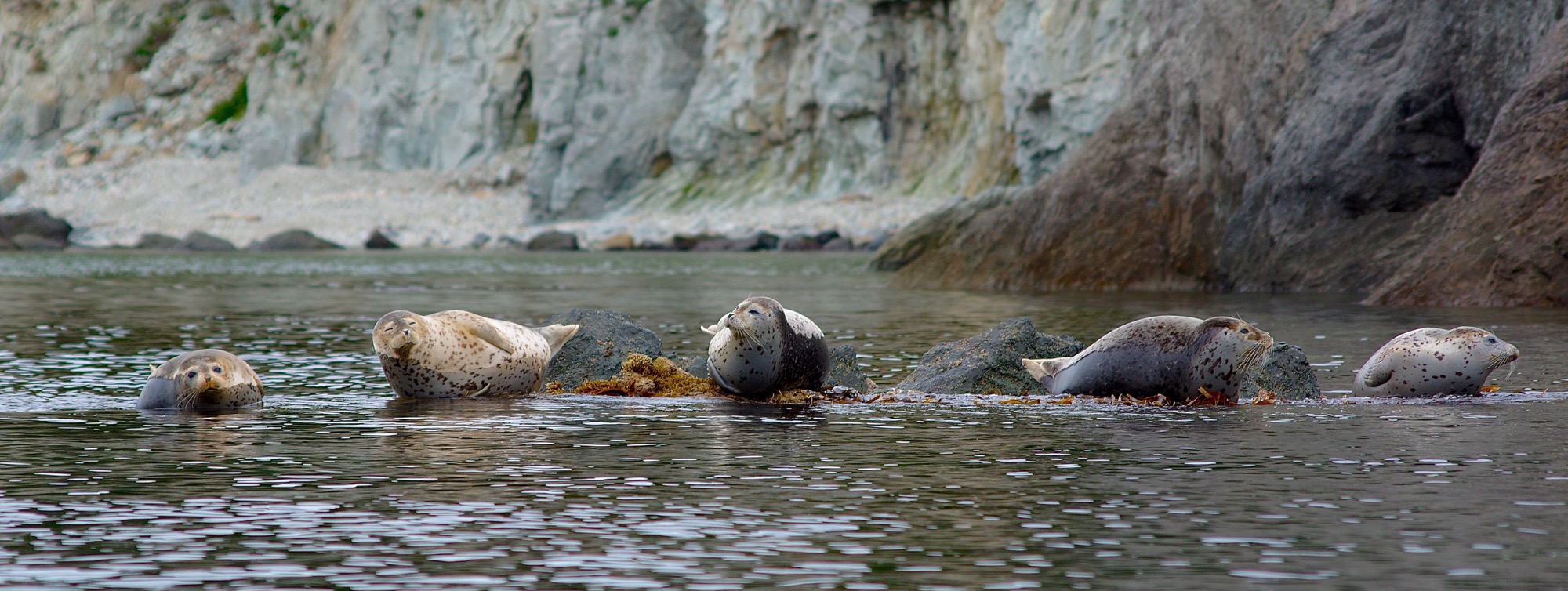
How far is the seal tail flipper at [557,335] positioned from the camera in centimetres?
1209

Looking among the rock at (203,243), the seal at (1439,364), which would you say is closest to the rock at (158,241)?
the rock at (203,243)

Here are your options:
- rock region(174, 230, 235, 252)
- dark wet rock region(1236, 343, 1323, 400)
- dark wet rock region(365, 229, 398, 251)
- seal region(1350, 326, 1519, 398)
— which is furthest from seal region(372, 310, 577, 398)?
→ dark wet rock region(365, 229, 398, 251)

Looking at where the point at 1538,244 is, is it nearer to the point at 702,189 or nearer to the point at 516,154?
the point at 702,189

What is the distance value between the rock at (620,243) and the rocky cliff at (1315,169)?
43584 mm

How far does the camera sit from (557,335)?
39.8 ft

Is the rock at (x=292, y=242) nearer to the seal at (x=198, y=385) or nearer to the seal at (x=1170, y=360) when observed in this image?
the seal at (x=198, y=385)

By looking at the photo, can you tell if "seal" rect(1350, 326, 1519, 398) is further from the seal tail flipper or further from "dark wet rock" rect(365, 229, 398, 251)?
"dark wet rock" rect(365, 229, 398, 251)

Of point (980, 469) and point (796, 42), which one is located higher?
point (796, 42)

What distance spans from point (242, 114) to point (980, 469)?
11747cm

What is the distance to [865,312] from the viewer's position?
2245 centimetres

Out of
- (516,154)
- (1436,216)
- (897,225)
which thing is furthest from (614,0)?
(1436,216)

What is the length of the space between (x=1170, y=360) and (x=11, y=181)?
117m

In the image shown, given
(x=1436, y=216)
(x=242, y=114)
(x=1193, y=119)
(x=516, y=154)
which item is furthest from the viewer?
(x=242, y=114)

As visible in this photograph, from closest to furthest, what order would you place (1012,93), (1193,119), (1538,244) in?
1. (1538,244)
2. (1193,119)
3. (1012,93)
